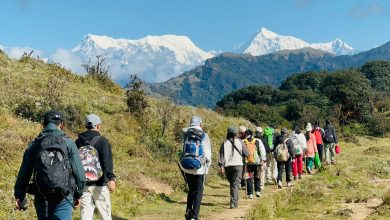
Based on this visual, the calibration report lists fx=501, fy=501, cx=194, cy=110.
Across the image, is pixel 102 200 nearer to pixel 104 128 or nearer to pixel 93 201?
pixel 93 201

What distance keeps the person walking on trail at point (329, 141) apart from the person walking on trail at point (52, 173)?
17.9m

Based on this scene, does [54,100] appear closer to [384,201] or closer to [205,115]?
[205,115]

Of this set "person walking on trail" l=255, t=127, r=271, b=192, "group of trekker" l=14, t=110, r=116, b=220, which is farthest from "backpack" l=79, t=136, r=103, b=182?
"person walking on trail" l=255, t=127, r=271, b=192

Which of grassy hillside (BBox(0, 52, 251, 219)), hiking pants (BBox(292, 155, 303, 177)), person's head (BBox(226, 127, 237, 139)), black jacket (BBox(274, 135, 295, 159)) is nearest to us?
person's head (BBox(226, 127, 237, 139))

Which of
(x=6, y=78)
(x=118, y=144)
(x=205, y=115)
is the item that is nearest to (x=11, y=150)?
(x=118, y=144)

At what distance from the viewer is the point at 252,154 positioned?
45.3 ft

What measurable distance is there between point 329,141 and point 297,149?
5.22 m

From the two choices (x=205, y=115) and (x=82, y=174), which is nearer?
(x=82, y=174)

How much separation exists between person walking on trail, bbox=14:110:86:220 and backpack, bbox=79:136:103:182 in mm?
1322

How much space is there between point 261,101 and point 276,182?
104663 millimetres

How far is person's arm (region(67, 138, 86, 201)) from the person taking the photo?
6.24m

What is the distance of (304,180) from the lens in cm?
1855

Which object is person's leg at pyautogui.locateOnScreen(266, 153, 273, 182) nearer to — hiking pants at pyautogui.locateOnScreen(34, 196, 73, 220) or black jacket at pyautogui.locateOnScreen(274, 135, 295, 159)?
black jacket at pyautogui.locateOnScreen(274, 135, 295, 159)

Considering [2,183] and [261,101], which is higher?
[261,101]
